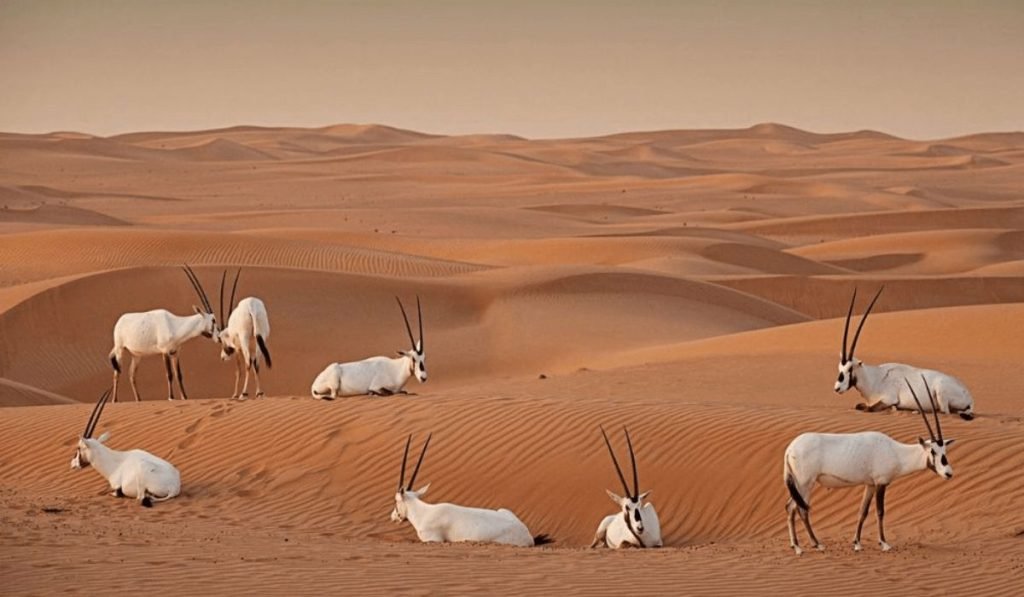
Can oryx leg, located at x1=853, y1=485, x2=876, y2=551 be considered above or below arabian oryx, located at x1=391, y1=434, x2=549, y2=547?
above

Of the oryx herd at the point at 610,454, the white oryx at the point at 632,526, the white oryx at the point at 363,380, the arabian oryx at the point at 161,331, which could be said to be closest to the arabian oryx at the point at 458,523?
the oryx herd at the point at 610,454

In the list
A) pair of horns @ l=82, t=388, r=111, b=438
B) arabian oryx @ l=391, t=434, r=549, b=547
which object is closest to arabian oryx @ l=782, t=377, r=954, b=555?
arabian oryx @ l=391, t=434, r=549, b=547

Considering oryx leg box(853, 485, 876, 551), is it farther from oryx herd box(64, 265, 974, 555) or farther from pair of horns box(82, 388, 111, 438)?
pair of horns box(82, 388, 111, 438)

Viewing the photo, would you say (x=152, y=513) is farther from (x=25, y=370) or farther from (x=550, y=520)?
(x=25, y=370)

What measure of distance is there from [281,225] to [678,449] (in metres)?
39.3

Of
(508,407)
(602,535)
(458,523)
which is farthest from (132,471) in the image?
(602,535)

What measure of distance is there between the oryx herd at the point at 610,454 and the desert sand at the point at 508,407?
29 cm

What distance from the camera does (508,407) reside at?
14.3 m

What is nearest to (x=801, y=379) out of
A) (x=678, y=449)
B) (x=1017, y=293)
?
(x=678, y=449)

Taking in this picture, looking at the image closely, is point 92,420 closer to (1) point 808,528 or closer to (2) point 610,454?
(2) point 610,454

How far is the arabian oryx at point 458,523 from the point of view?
1048 centimetres

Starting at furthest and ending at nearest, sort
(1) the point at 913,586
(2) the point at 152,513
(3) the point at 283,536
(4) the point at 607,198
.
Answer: (4) the point at 607,198
(2) the point at 152,513
(3) the point at 283,536
(1) the point at 913,586

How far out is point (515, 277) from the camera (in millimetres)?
28328

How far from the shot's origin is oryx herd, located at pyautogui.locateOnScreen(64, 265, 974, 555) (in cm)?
948
